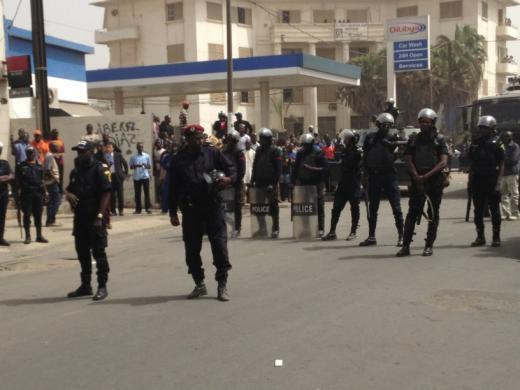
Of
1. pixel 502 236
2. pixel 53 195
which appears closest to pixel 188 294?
pixel 502 236

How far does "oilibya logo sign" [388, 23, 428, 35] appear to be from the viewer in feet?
114

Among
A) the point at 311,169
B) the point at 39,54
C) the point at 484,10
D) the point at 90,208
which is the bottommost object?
the point at 90,208

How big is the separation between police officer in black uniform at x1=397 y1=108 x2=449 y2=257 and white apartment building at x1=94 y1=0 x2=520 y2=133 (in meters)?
51.4

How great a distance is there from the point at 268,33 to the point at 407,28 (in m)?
33.5

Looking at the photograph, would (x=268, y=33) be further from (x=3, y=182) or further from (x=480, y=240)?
(x=480, y=240)

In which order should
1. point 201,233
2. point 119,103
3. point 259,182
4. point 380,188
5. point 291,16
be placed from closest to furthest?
1. point 201,233
2. point 380,188
3. point 259,182
4. point 119,103
5. point 291,16

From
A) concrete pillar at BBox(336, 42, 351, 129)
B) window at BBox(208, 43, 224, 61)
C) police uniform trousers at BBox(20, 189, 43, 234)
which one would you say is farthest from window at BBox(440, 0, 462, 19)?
police uniform trousers at BBox(20, 189, 43, 234)

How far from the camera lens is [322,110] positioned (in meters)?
68.8

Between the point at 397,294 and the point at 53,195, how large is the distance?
9.28 meters

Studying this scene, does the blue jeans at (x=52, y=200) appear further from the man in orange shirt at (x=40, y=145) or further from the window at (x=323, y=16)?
the window at (x=323, y=16)

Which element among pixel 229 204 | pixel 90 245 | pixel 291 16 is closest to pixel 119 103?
pixel 229 204

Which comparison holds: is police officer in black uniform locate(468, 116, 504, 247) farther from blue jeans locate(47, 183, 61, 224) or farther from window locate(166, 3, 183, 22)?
window locate(166, 3, 183, 22)

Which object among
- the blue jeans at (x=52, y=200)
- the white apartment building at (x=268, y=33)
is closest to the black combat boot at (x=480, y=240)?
the blue jeans at (x=52, y=200)

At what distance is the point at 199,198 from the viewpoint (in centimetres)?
768
